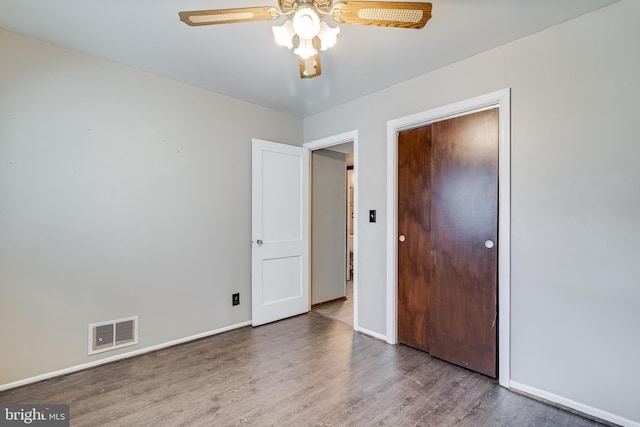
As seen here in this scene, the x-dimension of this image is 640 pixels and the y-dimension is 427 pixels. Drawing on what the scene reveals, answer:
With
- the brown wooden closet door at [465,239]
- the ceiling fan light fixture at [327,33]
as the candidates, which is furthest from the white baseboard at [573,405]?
the ceiling fan light fixture at [327,33]

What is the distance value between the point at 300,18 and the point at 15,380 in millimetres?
2950

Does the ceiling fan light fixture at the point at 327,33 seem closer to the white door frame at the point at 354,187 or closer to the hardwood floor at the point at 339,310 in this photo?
the white door frame at the point at 354,187

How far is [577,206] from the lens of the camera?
6.06 ft

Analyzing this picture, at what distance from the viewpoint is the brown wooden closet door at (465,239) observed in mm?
2213

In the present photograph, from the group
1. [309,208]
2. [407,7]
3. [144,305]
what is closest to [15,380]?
[144,305]

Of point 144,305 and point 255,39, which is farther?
point 144,305

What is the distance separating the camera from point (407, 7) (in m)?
1.28

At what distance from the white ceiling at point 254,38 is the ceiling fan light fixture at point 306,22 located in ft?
1.60

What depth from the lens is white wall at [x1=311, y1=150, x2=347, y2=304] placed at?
13.0 feet

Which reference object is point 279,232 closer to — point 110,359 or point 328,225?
point 328,225

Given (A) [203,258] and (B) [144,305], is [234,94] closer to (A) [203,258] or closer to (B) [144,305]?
(A) [203,258]

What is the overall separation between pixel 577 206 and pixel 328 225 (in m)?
2.72

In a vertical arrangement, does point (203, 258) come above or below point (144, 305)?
above

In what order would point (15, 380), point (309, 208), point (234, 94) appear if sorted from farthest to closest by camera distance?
point (309, 208), point (234, 94), point (15, 380)
